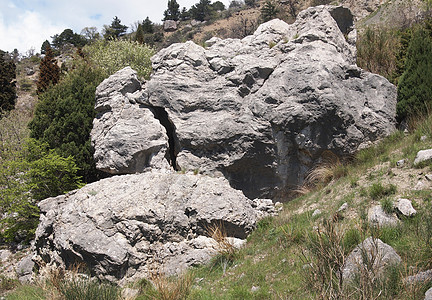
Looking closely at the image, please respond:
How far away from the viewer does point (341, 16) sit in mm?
14008

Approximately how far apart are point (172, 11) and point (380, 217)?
65.7 metres

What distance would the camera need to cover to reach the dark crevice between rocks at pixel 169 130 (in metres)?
11.4

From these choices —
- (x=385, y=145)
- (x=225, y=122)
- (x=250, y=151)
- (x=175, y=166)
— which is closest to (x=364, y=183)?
(x=385, y=145)

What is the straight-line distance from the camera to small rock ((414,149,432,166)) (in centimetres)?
780

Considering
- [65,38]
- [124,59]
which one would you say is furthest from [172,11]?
[124,59]

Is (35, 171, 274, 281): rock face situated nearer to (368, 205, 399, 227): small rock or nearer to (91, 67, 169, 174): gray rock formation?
(91, 67, 169, 174): gray rock formation

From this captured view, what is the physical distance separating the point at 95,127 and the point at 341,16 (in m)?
10.6

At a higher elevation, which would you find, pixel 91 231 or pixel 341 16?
pixel 341 16

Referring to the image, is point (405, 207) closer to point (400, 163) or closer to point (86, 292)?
point (400, 163)

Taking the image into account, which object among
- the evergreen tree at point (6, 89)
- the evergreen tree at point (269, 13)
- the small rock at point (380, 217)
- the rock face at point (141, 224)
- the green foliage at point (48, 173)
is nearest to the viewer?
the small rock at point (380, 217)

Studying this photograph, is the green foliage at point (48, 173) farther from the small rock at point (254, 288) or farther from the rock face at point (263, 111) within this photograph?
the small rock at point (254, 288)

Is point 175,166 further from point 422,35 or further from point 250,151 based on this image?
point 422,35

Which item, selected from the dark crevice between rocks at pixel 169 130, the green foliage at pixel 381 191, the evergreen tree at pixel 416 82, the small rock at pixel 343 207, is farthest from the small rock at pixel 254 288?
the evergreen tree at pixel 416 82

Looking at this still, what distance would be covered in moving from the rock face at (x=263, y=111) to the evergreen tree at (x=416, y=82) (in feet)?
1.31
